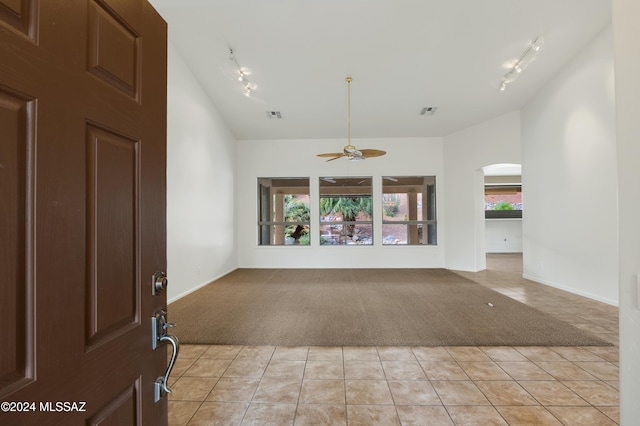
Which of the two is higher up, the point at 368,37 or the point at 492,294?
the point at 368,37

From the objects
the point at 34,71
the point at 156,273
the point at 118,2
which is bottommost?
the point at 156,273

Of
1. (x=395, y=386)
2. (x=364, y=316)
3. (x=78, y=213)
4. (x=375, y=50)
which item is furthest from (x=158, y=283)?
(x=375, y=50)

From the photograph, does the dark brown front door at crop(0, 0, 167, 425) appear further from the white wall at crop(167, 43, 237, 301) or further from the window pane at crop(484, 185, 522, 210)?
the window pane at crop(484, 185, 522, 210)

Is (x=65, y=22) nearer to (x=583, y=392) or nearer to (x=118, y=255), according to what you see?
(x=118, y=255)

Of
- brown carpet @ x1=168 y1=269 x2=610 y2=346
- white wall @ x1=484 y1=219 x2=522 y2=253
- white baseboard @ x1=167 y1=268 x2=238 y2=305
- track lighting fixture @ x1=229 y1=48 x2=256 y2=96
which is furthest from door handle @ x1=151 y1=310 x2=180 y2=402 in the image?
white wall @ x1=484 y1=219 x2=522 y2=253

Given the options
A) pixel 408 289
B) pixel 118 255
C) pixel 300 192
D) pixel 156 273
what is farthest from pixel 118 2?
pixel 300 192

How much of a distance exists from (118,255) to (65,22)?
1.88ft

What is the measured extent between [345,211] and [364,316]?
4.32 metres

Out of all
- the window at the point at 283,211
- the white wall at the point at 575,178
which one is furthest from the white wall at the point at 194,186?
the white wall at the point at 575,178

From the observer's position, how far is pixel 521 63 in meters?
4.66

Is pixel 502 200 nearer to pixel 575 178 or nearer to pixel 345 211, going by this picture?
pixel 345 211

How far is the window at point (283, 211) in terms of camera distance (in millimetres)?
7742

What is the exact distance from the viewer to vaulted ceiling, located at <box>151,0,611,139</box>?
3.72 meters

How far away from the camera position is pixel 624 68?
1.07 meters
